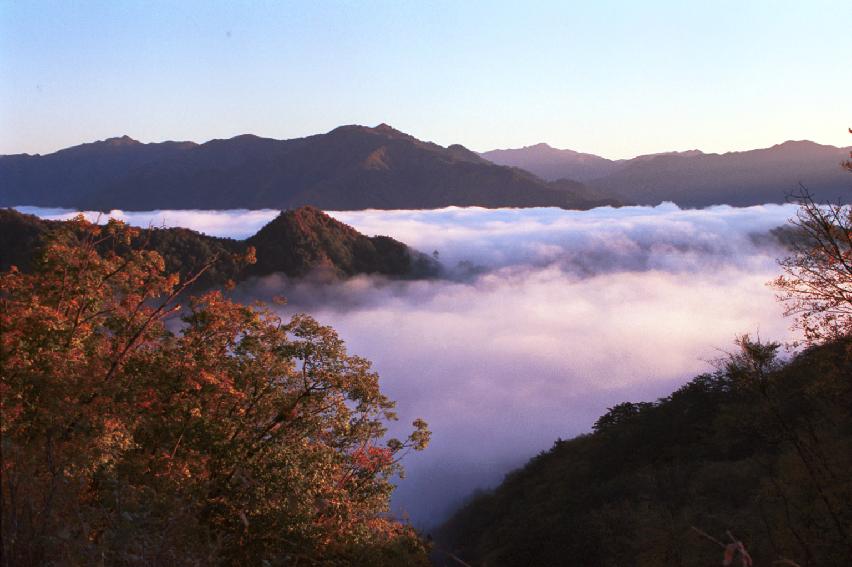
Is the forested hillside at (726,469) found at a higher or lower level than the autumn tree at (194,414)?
lower

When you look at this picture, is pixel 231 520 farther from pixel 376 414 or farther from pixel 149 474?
pixel 376 414

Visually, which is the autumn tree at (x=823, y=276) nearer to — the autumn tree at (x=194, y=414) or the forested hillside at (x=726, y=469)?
the forested hillside at (x=726, y=469)

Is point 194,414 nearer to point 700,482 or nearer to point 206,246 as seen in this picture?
point 700,482

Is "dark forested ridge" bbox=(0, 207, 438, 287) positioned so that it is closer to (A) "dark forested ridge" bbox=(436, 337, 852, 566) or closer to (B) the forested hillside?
(B) the forested hillside

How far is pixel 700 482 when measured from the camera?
35.0 meters

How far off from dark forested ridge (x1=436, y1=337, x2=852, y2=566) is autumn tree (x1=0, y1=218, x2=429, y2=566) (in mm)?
5449

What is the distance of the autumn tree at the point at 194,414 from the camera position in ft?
44.1

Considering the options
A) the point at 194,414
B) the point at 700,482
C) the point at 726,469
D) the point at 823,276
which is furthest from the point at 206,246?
the point at 823,276

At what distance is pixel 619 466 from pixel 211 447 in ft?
121

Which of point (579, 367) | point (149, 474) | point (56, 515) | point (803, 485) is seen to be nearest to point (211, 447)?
point (149, 474)

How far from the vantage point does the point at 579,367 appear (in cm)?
19000

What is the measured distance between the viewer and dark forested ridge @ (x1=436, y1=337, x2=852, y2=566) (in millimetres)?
21469

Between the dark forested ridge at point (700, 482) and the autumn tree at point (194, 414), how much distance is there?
5.45 metres

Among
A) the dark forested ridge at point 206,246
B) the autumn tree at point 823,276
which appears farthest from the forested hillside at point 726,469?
the dark forested ridge at point 206,246
